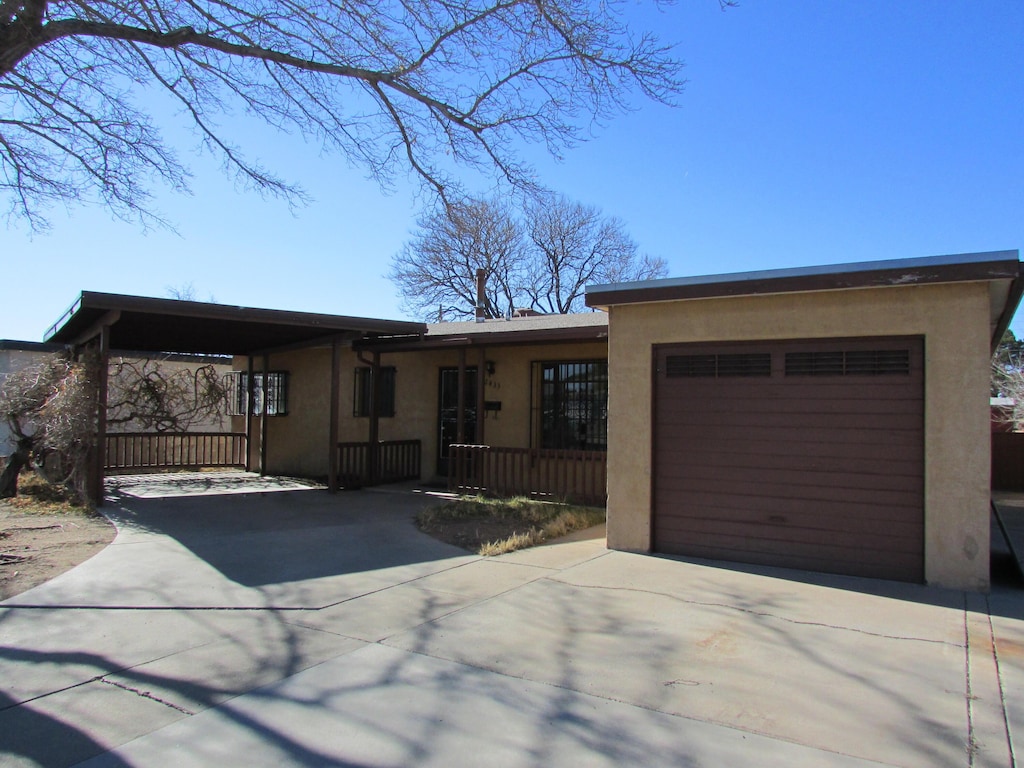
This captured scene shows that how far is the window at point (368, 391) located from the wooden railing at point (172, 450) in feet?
13.5

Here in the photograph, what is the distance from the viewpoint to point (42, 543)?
306 inches

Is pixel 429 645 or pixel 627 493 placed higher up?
pixel 627 493

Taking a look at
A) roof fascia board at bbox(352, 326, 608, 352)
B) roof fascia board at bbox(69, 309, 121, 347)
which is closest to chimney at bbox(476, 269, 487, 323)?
roof fascia board at bbox(352, 326, 608, 352)

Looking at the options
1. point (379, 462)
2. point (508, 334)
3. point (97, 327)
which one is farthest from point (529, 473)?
point (97, 327)

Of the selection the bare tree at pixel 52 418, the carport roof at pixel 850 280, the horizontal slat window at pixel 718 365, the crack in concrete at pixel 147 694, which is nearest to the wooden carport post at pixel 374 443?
the bare tree at pixel 52 418

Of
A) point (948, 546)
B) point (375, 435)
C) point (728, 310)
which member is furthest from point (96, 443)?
point (948, 546)

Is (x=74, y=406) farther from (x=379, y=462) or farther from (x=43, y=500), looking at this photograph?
(x=379, y=462)

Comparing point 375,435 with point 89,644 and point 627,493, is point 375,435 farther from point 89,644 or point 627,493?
point 89,644

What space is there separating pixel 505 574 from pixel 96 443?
277 inches

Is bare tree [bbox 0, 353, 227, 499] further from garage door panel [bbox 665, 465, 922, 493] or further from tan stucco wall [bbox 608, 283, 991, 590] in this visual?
tan stucco wall [bbox 608, 283, 991, 590]

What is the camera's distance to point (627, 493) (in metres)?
7.48

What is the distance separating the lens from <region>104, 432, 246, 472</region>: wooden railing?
14914 mm

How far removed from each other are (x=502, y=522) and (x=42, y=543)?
17.3 ft

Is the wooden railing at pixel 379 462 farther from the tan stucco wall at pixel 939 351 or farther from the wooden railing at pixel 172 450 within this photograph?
the tan stucco wall at pixel 939 351
